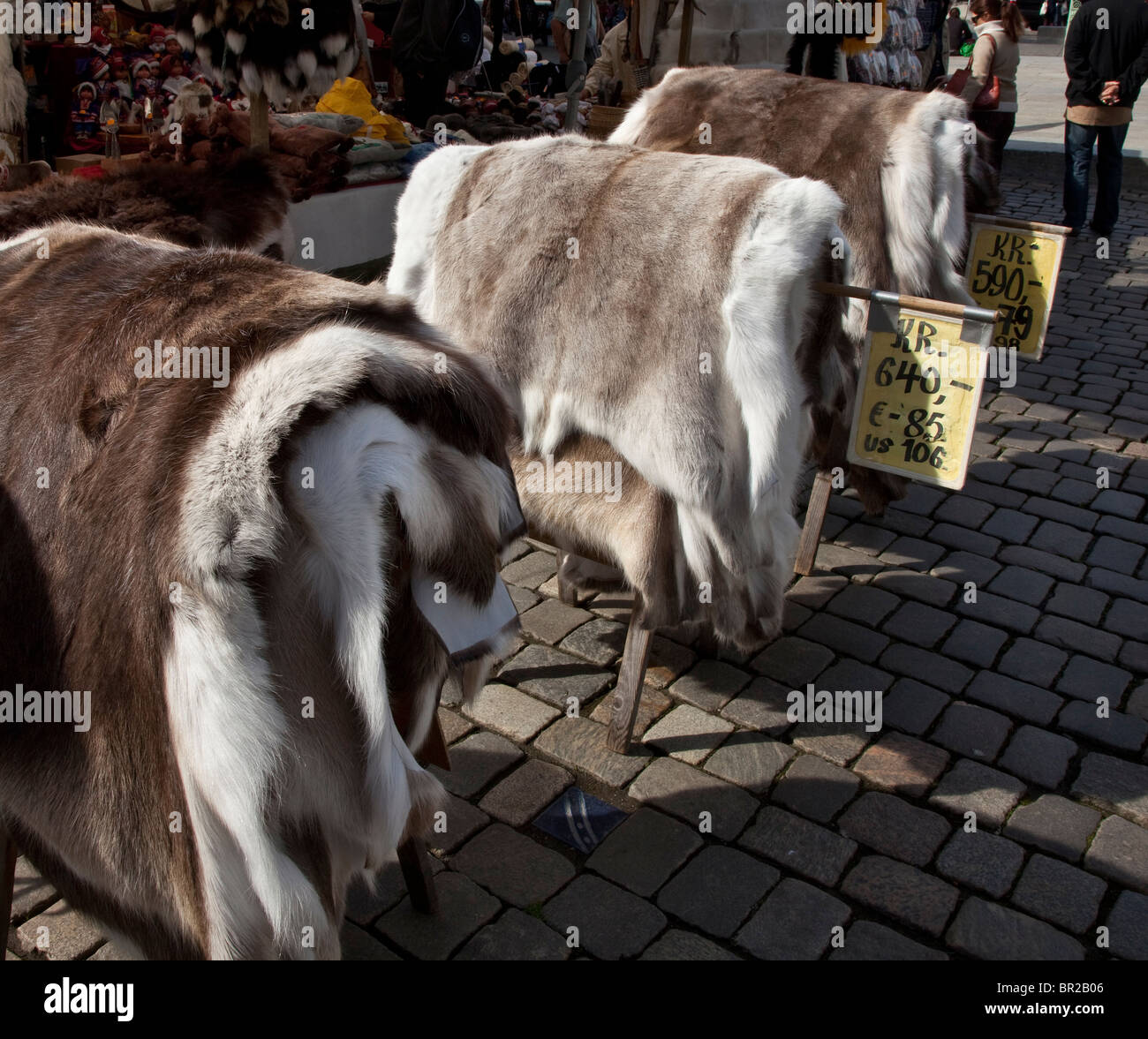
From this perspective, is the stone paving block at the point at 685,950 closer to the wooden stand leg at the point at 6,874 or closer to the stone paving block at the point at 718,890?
the stone paving block at the point at 718,890

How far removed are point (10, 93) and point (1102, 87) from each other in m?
9.24

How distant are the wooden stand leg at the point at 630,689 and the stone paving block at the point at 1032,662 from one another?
5.39ft

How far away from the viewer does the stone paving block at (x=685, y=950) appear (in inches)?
111

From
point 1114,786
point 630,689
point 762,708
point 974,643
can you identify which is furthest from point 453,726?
point 1114,786

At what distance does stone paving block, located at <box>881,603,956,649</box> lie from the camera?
4348 millimetres

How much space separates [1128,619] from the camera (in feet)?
14.6

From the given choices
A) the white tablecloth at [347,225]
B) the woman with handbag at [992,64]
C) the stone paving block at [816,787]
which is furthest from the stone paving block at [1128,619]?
the woman with handbag at [992,64]

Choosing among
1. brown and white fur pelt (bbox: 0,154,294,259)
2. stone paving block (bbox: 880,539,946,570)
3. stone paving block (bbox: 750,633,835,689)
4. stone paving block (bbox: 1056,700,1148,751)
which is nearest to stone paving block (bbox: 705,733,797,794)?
stone paving block (bbox: 750,633,835,689)

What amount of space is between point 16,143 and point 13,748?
4929 millimetres

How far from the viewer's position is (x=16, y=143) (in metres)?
5.60

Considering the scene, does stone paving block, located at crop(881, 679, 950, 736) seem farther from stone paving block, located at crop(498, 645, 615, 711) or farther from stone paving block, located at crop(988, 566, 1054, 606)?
stone paving block, located at crop(498, 645, 615, 711)

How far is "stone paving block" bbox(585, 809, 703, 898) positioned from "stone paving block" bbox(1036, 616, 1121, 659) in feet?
6.80
